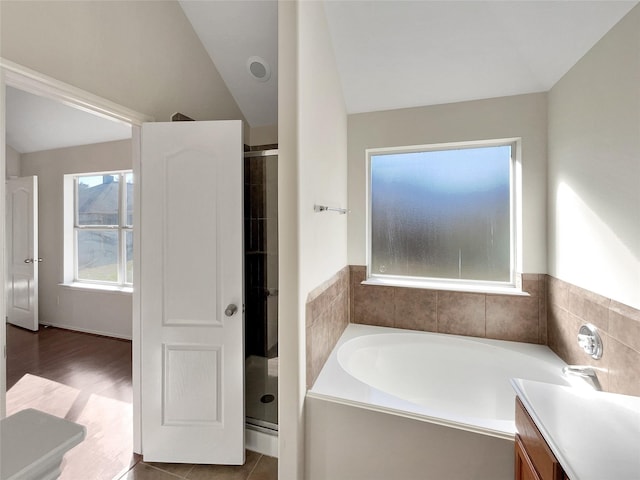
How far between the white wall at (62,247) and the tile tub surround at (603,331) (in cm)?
420

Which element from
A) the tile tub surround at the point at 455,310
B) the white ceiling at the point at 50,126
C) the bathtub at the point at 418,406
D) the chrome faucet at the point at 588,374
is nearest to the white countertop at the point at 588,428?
the bathtub at the point at 418,406

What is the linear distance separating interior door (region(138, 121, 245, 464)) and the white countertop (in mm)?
1407

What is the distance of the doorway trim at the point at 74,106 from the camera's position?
1232 mm

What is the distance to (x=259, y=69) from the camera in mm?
2207

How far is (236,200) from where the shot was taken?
166cm

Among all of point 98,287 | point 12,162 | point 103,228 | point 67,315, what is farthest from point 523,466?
point 12,162

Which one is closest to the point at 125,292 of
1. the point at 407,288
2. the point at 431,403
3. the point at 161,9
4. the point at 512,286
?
the point at 161,9

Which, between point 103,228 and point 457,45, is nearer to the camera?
point 457,45

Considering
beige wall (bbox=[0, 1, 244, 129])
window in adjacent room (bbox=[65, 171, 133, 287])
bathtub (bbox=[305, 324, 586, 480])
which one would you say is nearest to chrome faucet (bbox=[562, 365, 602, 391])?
bathtub (bbox=[305, 324, 586, 480])

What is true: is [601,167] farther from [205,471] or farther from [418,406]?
[205,471]

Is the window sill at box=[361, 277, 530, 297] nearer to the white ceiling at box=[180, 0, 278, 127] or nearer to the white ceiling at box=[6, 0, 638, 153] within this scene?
the white ceiling at box=[6, 0, 638, 153]

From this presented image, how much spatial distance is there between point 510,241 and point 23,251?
5.44 meters

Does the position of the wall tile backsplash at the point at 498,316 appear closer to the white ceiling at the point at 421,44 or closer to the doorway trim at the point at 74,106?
the doorway trim at the point at 74,106

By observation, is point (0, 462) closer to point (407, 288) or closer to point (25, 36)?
point (25, 36)
